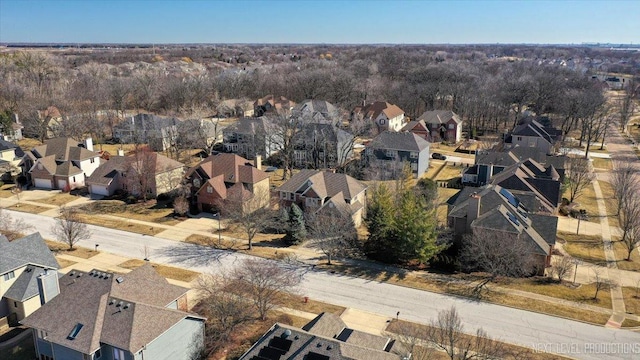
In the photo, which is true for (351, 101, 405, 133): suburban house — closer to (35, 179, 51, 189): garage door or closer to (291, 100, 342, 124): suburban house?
(291, 100, 342, 124): suburban house

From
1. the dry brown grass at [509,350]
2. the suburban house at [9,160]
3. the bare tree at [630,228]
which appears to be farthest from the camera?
the suburban house at [9,160]

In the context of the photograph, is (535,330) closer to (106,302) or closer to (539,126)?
(106,302)

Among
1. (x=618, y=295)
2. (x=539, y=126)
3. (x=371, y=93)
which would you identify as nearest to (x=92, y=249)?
(x=618, y=295)

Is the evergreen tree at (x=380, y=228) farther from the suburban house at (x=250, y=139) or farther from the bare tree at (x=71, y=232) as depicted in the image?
the suburban house at (x=250, y=139)

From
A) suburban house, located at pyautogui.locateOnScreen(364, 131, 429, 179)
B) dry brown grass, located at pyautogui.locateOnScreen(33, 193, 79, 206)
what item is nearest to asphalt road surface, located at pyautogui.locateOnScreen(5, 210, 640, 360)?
dry brown grass, located at pyautogui.locateOnScreen(33, 193, 79, 206)

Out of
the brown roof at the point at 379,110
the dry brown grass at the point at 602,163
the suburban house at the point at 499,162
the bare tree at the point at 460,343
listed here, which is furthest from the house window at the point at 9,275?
the dry brown grass at the point at 602,163

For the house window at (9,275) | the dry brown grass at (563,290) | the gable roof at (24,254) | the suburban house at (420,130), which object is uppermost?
the suburban house at (420,130)
